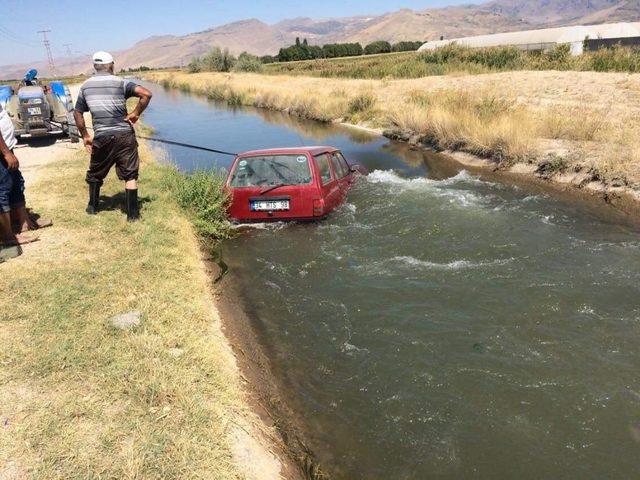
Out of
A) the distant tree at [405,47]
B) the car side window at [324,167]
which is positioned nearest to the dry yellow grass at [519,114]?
the car side window at [324,167]

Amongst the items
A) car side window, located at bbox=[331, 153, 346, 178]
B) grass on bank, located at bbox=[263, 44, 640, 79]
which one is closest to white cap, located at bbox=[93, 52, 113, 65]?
car side window, located at bbox=[331, 153, 346, 178]

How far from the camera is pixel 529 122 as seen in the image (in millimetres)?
13562

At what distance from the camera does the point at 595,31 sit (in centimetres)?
5344

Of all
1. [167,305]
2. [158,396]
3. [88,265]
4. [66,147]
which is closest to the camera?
[158,396]

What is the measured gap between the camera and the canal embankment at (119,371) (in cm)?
310

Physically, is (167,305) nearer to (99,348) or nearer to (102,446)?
(99,348)

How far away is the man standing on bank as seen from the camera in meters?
6.63

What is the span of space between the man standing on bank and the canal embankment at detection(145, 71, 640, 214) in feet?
29.4

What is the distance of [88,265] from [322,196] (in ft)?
12.6

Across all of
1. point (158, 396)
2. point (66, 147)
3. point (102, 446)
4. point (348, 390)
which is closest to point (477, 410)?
point (348, 390)

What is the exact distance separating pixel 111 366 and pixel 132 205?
152 inches

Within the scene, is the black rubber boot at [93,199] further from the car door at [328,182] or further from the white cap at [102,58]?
the car door at [328,182]

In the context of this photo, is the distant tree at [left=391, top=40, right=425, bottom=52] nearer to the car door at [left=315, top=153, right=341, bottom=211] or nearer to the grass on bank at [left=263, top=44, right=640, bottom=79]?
the grass on bank at [left=263, top=44, right=640, bottom=79]

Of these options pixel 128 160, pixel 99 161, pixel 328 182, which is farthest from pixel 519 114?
pixel 99 161
